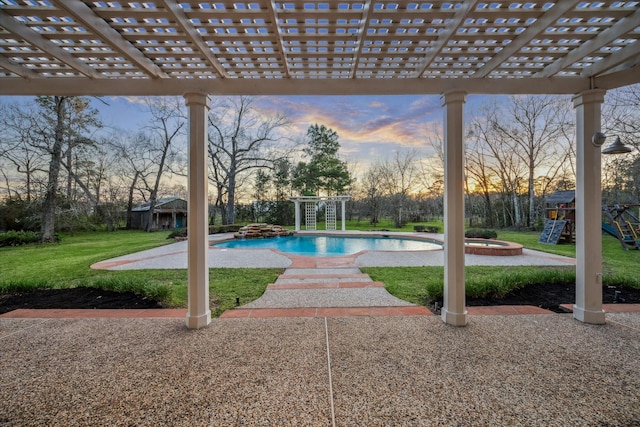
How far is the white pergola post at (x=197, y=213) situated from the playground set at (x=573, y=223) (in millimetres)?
11635

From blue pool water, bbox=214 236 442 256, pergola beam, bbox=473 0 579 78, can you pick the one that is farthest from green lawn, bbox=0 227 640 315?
blue pool water, bbox=214 236 442 256

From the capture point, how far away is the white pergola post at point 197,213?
9.61 feet

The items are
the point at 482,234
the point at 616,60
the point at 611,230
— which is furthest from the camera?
the point at 482,234

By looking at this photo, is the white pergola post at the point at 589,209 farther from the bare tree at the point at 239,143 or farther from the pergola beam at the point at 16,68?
the bare tree at the point at 239,143

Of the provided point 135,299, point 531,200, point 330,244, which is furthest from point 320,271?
point 531,200

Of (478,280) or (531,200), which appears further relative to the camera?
(531,200)

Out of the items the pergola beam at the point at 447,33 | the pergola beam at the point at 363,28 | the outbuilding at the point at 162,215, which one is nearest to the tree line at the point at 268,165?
the outbuilding at the point at 162,215

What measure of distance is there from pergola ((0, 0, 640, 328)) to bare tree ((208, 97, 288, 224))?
1566cm

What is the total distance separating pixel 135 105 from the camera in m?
15.0

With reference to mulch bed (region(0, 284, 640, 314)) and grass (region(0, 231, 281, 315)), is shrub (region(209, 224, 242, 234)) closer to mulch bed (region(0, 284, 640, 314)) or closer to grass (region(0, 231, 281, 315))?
grass (region(0, 231, 281, 315))

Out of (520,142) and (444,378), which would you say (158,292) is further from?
(520,142)

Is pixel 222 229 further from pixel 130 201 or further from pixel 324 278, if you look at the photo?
pixel 324 278

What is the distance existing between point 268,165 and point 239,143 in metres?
2.51

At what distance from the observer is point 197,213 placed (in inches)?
116
